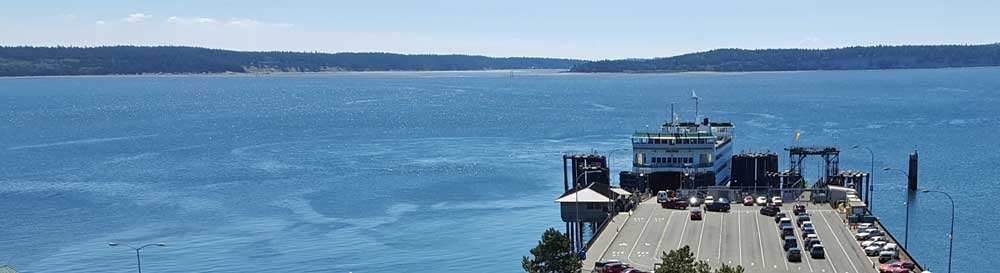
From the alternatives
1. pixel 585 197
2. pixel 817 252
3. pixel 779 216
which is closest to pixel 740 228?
pixel 779 216

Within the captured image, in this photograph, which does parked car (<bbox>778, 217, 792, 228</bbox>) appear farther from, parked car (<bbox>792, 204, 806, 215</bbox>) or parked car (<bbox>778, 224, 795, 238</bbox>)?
parked car (<bbox>792, 204, 806, 215</bbox>)

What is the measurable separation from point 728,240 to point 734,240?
1.06ft

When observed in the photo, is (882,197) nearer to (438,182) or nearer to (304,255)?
(438,182)

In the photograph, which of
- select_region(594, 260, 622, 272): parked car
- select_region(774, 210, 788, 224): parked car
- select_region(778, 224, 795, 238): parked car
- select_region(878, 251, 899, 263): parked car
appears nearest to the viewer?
select_region(594, 260, 622, 272): parked car

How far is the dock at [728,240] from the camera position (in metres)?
50.9

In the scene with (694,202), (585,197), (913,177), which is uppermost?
(585,197)

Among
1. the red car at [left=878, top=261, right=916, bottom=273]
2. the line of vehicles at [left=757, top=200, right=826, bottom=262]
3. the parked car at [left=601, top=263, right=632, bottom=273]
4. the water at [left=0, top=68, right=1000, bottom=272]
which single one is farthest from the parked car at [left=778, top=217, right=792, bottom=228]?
the parked car at [left=601, top=263, right=632, bottom=273]

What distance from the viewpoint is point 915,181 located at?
9606cm

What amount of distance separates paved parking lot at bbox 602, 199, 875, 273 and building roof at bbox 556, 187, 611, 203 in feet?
8.46

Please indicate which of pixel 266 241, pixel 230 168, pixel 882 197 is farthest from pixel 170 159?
pixel 882 197

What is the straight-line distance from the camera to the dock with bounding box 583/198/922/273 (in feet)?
167

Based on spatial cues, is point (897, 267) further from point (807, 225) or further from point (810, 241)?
point (807, 225)

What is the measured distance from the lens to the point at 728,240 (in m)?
57.4

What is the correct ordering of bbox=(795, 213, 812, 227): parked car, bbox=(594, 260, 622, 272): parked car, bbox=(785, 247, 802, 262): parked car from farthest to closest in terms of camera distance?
bbox=(795, 213, 812, 227): parked car < bbox=(785, 247, 802, 262): parked car < bbox=(594, 260, 622, 272): parked car
